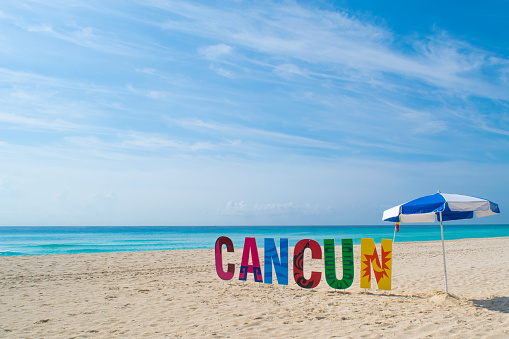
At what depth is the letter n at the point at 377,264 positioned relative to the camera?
8477mm

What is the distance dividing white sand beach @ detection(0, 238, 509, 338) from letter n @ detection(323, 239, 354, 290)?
25 cm

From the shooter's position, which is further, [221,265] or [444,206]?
[221,265]

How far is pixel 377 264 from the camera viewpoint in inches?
339

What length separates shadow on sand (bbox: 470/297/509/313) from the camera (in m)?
6.78

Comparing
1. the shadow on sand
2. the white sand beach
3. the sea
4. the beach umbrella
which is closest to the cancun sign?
the white sand beach

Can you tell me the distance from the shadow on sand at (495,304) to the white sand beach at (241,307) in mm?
19

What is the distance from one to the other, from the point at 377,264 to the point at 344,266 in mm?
767

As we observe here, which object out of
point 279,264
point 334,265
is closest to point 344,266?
point 334,265

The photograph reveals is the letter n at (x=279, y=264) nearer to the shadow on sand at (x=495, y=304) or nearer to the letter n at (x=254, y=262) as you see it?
the letter n at (x=254, y=262)

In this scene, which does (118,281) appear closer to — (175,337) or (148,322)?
(148,322)

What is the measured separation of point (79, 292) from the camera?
9242 mm

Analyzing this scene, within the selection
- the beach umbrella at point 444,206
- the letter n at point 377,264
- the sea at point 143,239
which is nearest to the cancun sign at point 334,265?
the letter n at point 377,264

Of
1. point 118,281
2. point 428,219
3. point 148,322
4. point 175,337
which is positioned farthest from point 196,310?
point 428,219

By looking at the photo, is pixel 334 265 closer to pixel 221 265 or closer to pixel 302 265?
pixel 302 265
